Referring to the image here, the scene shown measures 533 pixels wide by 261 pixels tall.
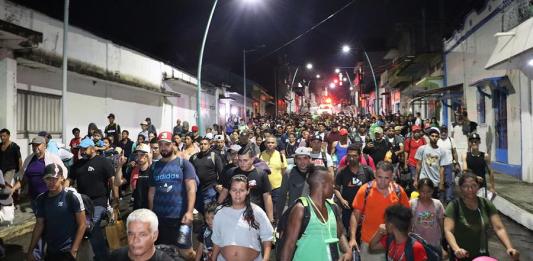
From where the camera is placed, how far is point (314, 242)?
12.4 feet

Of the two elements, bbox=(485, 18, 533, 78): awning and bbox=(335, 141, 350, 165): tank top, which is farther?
bbox=(485, 18, 533, 78): awning

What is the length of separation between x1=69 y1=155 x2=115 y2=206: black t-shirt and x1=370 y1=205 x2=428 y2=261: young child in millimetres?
4210

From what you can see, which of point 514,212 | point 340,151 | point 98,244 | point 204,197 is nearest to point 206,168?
point 204,197

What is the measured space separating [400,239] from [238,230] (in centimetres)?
140

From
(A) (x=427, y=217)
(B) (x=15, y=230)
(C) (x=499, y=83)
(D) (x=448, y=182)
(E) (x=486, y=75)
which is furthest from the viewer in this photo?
(E) (x=486, y=75)

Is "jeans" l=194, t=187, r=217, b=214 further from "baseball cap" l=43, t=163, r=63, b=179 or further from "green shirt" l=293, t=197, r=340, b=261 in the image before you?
"green shirt" l=293, t=197, r=340, b=261

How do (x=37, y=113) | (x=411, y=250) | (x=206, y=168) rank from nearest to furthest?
(x=411, y=250)
(x=206, y=168)
(x=37, y=113)

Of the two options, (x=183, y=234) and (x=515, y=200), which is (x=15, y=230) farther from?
(x=515, y=200)

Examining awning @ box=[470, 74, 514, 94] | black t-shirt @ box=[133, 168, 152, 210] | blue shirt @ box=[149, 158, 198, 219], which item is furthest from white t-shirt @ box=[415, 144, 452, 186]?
awning @ box=[470, 74, 514, 94]

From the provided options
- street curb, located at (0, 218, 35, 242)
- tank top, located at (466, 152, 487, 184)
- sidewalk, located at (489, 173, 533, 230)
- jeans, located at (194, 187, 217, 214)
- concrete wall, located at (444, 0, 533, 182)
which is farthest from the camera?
concrete wall, located at (444, 0, 533, 182)

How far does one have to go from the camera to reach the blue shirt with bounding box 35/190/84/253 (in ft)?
15.2

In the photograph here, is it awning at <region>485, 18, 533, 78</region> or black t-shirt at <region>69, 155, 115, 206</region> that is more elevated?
awning at <region>485, 18, 533, 78</region>

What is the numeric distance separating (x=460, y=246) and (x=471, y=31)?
16079mm

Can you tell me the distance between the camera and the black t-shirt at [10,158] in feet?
30.3
